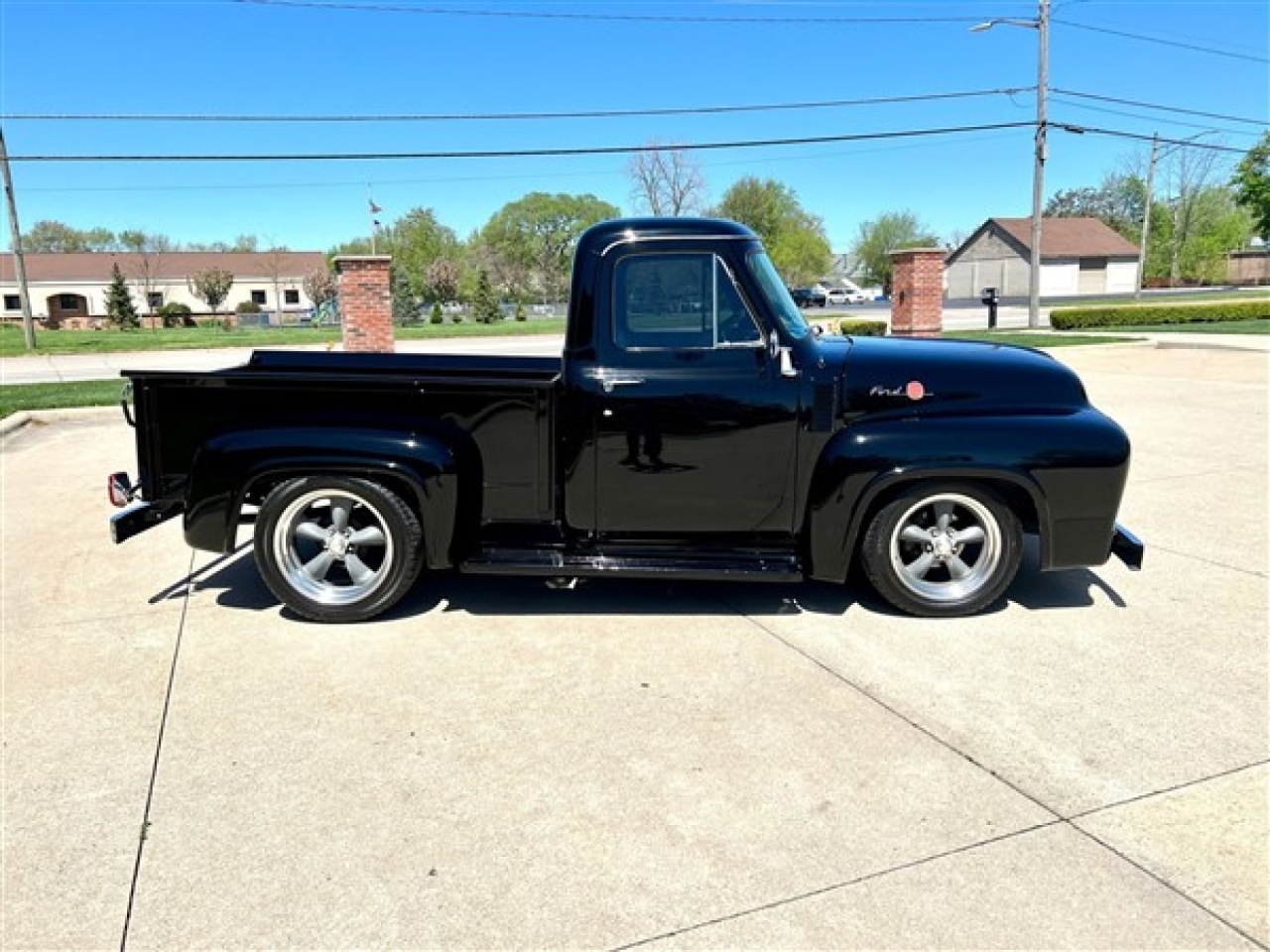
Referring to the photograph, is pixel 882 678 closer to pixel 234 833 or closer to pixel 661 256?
pixel 661 256

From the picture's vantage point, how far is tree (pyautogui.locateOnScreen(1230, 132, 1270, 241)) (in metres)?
54.7

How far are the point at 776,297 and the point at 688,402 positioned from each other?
2.35 ft

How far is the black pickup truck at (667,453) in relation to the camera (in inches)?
169

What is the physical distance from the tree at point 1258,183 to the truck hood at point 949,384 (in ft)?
208

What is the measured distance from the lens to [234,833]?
2.83 metres

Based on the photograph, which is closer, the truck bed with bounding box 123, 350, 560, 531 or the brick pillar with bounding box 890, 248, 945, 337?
the truck bed with bounding box 123, 350, 560, 531

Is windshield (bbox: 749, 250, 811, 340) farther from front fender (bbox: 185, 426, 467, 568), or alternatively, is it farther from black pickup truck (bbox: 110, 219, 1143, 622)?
front fender (bbox: 185, 426, 467, 568)

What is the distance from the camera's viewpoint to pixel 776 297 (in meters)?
4.47

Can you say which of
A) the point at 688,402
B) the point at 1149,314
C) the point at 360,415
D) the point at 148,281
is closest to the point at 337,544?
the point at 360,415

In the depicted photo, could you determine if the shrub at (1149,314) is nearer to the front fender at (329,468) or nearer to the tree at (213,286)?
the front fender at (329,468)

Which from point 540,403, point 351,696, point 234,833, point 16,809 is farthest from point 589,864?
point 540,403

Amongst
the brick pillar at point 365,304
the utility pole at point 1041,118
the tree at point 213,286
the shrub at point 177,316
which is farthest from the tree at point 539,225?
the brick pillar at point 365,304

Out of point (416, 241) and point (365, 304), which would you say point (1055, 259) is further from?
point (365, 304)

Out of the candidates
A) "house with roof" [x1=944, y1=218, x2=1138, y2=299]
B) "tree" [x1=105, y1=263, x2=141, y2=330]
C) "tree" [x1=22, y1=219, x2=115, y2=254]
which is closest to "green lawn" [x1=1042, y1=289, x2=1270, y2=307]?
"house with roof" [x1=944, y1=218, x2=1138, y2=299]
